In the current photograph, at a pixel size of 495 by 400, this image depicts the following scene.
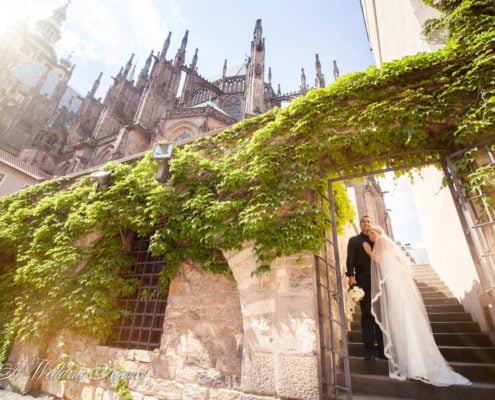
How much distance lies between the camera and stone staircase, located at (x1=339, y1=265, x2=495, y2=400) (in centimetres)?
262

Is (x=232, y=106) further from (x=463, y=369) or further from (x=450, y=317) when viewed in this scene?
(x=463, y=369)

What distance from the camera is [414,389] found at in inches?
107

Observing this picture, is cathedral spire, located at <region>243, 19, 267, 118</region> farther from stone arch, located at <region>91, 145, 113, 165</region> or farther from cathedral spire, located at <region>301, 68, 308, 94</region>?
stone arch, located at <region>91, 145, 113, 165</region>

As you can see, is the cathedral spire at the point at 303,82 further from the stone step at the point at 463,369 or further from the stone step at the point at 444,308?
the stone step at the point at 463,369

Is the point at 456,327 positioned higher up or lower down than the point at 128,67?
lower down

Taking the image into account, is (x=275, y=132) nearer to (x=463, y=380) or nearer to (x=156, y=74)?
(x=463, y=380)

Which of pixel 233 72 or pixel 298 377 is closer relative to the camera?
pixel 298 377

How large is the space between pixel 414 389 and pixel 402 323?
0.63 m

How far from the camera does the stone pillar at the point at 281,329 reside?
2639mm

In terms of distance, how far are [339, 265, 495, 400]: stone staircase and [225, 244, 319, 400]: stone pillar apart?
739 mm

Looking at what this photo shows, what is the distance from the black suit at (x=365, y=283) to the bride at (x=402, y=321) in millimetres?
117

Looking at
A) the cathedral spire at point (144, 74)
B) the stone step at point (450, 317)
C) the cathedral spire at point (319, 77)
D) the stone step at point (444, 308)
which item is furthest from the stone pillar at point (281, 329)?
the cathedral spire at point (144, 74)

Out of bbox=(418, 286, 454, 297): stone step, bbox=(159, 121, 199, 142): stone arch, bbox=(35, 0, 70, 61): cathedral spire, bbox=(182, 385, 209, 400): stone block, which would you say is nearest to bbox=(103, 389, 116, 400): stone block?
bbox=(182, 385, 209, 400): stone block

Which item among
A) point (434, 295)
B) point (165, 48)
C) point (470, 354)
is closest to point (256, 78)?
point (165, 48)
